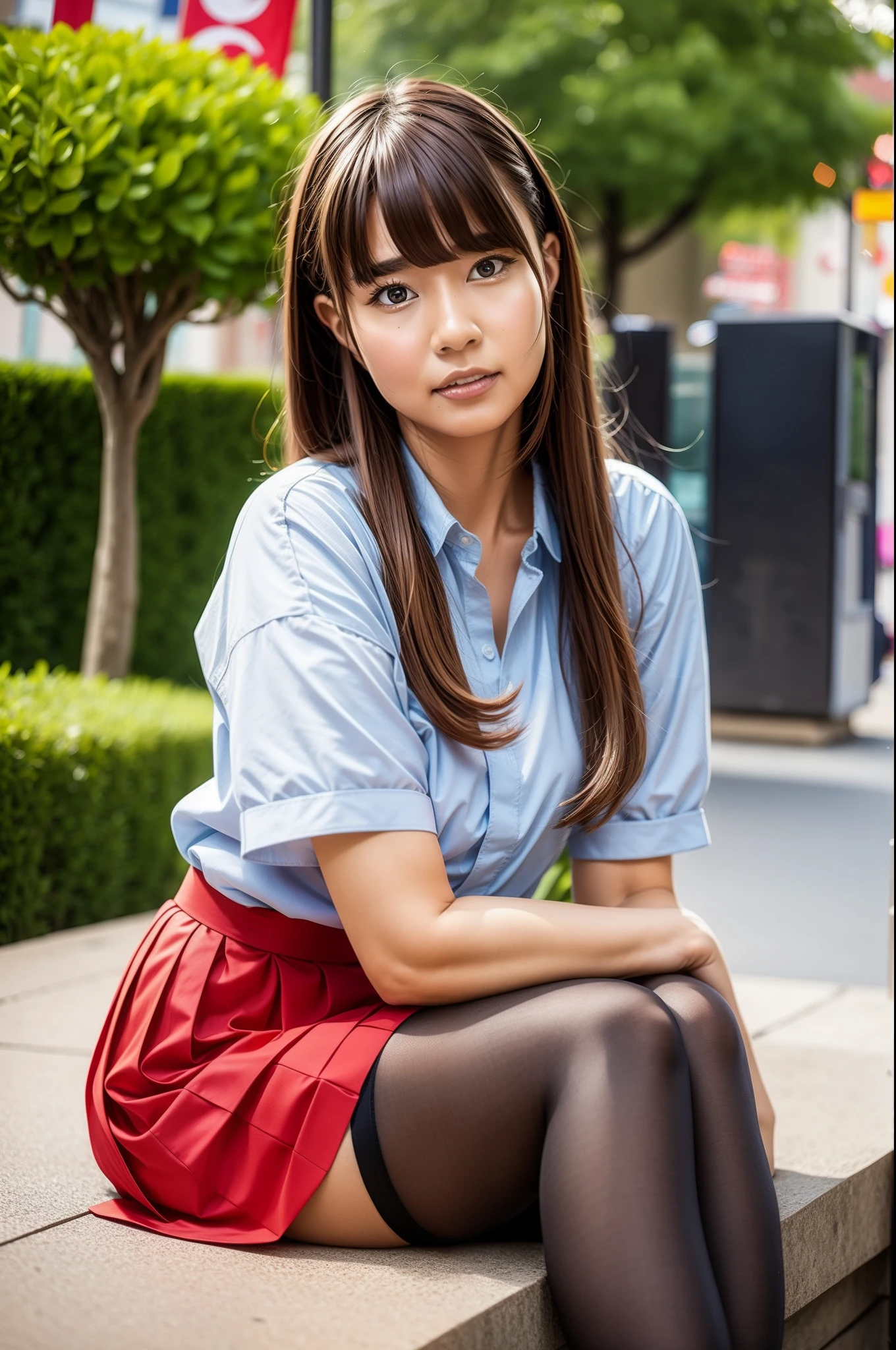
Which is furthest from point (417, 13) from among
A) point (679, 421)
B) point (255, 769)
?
point (255, 769)

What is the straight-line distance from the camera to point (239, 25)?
4.07 meters

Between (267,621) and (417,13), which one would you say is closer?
(267,621)

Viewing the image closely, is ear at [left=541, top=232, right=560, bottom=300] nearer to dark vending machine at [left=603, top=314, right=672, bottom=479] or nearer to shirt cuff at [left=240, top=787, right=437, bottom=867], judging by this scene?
shirt cuff at [left=240, top=787, right=437, bottom=867]

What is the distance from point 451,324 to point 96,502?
116 inches

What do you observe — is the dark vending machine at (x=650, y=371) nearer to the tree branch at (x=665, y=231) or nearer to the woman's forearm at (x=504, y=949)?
the woman's forearm at (x=504, y=949)

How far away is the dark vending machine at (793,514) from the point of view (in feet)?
22.9

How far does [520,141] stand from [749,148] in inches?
518

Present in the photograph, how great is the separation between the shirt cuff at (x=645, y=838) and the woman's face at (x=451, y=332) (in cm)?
53

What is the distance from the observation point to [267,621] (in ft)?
5.81

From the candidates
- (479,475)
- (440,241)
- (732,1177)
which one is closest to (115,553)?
(479,475)

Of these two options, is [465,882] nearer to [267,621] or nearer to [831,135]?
[267,621]

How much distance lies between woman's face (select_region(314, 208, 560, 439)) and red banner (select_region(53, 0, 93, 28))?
7.23 feet

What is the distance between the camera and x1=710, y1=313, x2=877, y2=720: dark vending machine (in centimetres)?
696

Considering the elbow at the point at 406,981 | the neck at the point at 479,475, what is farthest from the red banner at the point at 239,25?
the elbow at the point at 406,981
